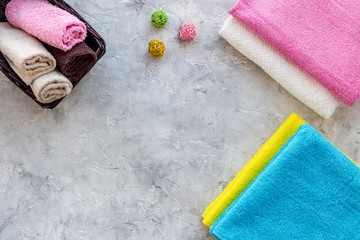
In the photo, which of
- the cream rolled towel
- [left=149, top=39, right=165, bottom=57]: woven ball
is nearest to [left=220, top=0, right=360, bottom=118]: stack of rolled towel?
[left=149, top=39, right=165, bottom=57]: woven ball

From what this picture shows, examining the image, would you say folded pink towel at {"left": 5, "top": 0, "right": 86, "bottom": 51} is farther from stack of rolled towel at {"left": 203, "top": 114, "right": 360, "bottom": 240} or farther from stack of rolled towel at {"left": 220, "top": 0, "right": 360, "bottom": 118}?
stack of rolled towel at {"left": 203, "top": 114, "right": 360, "bottom": 240}

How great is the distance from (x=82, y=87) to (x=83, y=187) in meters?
0.31

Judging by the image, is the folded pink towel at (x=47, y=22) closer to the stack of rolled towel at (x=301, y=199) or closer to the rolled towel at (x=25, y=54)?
the rolled towel at (x=25, y=54)

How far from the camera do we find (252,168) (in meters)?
1.20

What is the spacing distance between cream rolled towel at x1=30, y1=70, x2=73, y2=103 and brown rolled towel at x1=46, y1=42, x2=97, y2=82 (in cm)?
3

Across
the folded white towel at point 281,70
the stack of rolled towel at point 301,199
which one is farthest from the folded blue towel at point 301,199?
the folded white towel at point 281,70

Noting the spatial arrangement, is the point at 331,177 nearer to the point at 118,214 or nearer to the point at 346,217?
the point at 346,217

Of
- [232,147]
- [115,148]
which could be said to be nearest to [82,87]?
[115,148]

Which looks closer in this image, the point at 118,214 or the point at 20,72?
the point at 20,72

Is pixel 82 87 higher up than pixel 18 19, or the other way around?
pixel 18 19

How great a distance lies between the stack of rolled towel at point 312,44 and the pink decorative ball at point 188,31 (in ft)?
0.42

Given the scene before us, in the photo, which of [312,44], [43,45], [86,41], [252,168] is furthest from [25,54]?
[312,44]

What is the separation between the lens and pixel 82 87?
129 centimetres

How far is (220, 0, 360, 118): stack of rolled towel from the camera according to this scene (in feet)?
3.96
